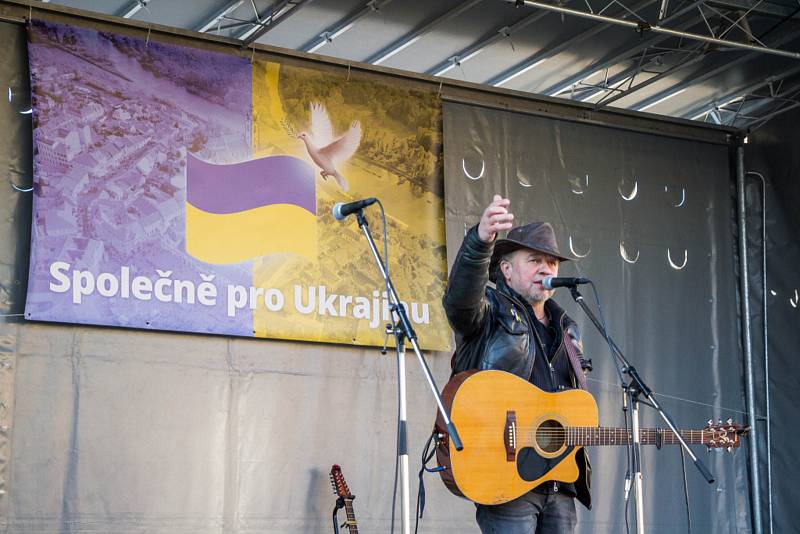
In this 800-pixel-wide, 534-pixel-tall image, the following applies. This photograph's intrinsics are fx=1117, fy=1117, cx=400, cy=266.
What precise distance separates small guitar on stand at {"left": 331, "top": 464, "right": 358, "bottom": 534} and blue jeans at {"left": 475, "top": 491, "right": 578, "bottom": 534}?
7.01 ft

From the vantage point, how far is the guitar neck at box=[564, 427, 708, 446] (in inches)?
182

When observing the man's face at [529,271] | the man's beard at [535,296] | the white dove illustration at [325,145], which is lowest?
the man's beard at [535,296]

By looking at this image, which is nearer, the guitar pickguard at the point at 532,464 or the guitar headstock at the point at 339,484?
the guitar pickguard at the point at 532,464

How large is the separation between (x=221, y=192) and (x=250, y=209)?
0.21 meters

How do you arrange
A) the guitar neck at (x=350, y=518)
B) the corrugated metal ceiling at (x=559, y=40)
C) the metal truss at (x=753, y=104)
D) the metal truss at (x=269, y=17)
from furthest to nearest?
the metal truss at (x=753, y=104), the corrugated metal ceiling at (x=559, y=40), the metal truss at (x=269, y=17), the guitar neck at (x=350, y=518)

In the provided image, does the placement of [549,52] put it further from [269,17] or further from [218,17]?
[218,17]

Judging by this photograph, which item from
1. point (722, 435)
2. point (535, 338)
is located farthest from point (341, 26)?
point (722, 435)

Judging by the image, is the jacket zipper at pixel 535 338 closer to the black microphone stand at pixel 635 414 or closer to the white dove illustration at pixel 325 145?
the black microphone stand at pixel 635 414

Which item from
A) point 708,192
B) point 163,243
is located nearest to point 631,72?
point 708,192

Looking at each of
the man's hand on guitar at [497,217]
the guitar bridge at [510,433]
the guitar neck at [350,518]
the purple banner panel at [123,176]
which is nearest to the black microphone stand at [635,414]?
the guitar bridge at [510,433]

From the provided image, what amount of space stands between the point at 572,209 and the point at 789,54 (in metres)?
1.78

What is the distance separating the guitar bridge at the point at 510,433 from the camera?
14.8 feet

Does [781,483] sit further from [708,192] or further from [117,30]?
[117,30]

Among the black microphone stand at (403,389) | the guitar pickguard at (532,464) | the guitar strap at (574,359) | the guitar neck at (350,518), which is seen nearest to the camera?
the black microphone stand at (403,389)
